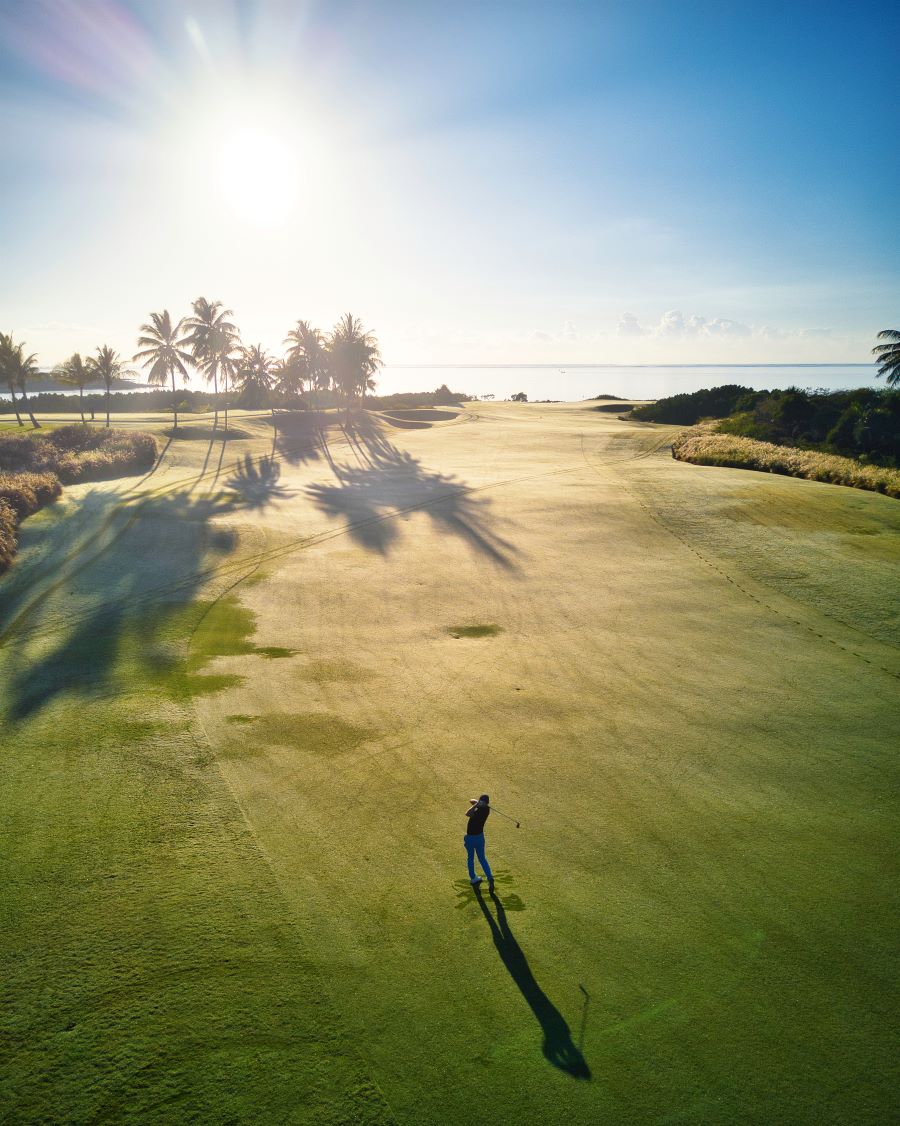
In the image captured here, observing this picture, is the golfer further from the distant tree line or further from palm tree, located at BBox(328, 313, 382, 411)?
palm tree, located at BBox(328, 313, 382, 411)

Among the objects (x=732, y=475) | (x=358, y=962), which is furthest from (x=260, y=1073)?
(x=732, y=475)

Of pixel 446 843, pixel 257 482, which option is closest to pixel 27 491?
pixel 257 482

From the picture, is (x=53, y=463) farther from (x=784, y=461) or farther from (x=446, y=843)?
(x=784, y=461)

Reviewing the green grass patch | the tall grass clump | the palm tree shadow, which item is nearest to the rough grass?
the green grass patch

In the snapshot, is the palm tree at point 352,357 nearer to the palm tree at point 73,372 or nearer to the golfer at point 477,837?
the palm tree at point 73,372

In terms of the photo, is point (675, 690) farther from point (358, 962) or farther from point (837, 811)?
point (358, 962)
